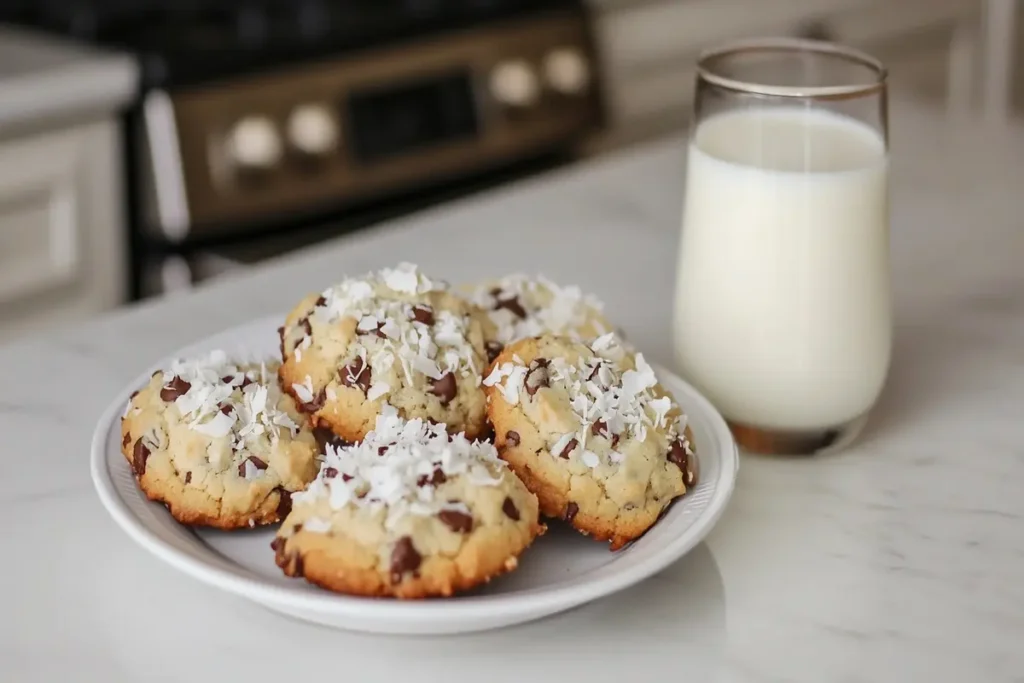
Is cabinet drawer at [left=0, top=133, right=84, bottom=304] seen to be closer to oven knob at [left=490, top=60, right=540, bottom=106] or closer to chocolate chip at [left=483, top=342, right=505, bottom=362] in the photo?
oven knob at [left=490, top=60, right=540, bottom=106]

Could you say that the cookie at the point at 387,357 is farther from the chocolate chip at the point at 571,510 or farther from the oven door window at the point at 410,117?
the oven door window at the point at 410,117

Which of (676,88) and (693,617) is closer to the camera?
(693,617)

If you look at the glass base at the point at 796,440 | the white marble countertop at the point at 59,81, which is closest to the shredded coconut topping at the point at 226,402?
the glass base at the point at 796,440

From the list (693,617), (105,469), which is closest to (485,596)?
(693,617)

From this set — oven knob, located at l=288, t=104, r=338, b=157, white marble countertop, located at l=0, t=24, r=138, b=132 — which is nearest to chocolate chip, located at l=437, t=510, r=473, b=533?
white marble countertop, located at l=0, t=24, r=138, b=132

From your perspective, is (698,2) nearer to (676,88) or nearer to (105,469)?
(676,88)

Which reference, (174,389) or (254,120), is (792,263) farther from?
(254,120)
